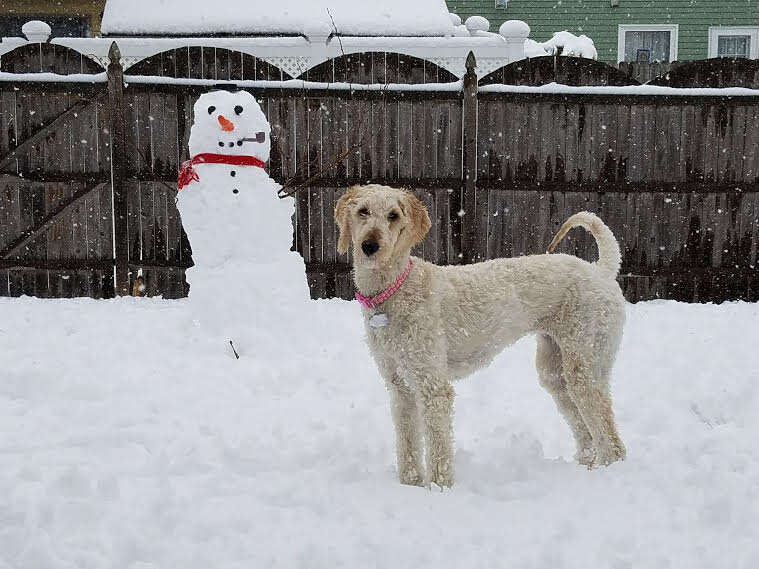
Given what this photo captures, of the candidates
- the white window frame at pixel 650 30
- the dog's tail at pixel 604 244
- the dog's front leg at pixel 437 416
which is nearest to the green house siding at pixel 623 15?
the white window frame at pixel 650 30

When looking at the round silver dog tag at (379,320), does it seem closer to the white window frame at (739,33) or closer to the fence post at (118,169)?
the fence post at (118,169)

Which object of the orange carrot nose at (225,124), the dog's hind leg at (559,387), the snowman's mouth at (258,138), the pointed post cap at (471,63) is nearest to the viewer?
the dog's hind leg at (559,387)

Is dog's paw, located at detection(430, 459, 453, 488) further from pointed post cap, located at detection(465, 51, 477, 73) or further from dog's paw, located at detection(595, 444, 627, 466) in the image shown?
pointed post cap, located at detection(465, 51, 477, 73)

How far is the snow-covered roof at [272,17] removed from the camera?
14.4 m

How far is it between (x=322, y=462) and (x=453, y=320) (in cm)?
102

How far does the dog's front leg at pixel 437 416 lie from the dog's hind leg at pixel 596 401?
0.76 m

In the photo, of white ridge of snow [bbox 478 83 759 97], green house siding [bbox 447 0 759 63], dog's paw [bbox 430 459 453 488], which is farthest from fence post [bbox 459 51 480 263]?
green house siding [bbox 447 0 759 63]

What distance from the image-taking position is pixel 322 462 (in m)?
4.05

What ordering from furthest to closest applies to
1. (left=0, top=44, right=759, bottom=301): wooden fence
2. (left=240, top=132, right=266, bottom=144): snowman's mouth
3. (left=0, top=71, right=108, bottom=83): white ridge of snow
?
(left=0, top=44, right=759, bottom=301): wooden fence → (left=0, top=71, right=108, bottom=83): white ridge of snow → (left=240, top=132, right=266, bottom=144): snowman's mouth

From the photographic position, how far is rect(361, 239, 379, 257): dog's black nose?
3.55 meters

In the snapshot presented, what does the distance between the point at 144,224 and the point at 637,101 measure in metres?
5.49

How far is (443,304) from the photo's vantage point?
3838 millimetres

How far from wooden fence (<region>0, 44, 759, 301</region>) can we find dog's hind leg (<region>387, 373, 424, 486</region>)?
15.4 feet

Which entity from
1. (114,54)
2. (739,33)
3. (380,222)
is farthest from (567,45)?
(380,222)
